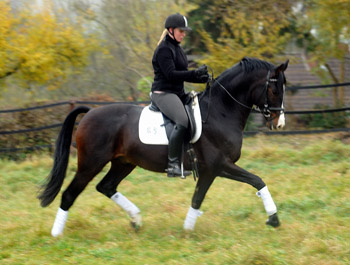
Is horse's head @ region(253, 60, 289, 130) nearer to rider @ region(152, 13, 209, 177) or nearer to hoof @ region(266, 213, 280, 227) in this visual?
rider @ region(152, 13, 209, 177)

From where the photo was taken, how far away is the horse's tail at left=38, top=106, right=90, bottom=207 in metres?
5.99

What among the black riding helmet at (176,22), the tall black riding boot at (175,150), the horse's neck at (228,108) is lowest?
the tall black riding boot at (175,150)

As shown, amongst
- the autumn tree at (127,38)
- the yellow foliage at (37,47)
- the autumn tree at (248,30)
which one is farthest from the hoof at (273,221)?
the autumn tree at (127,38)

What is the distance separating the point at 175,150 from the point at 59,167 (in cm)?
165

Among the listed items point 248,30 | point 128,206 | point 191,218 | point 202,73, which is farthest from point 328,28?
point 128,206

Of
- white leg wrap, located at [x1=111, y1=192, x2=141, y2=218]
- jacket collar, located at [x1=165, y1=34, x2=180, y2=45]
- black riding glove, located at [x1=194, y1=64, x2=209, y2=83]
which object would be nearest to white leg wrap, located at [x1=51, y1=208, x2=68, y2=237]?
white leg wrap, located at [x1=111, y1=192, x2=141, y2=218]

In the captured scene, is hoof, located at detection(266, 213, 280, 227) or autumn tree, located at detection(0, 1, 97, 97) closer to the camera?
hoof, located at detection(266, 213, 280, 227)

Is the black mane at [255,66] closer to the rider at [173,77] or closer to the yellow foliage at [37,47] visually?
the rider at [173,77]

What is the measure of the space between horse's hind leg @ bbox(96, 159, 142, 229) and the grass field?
185mm

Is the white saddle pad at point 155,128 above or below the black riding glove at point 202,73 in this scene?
below

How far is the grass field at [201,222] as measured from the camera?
4.91 metres

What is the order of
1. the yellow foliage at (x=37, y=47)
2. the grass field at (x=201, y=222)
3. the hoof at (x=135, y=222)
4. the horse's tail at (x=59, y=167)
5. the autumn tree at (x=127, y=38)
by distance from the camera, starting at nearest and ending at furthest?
the grass field at (x=201, y=222), the horse's tail at (x=59, y=167), the hoof at (x=135, y=222), the yellow foliage at (x=37, y=47), the autumn tree at (x=127, y=38)

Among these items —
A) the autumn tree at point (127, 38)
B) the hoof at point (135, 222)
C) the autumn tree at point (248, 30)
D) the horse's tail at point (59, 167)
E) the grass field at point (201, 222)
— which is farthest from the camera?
the autumn tree at point (127, 38)

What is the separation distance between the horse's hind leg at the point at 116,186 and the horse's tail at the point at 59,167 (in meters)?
0.56
